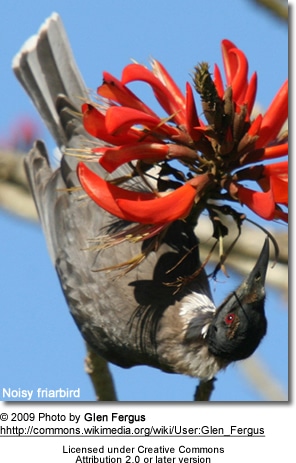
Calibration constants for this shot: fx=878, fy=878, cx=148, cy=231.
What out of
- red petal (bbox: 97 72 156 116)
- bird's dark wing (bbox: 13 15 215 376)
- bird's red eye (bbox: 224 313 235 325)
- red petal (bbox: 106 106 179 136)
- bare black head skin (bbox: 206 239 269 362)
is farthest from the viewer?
bird's dark wing (bbox: 13 15 215 376)

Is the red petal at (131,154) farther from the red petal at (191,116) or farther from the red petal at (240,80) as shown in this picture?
the red petal at (240,80)

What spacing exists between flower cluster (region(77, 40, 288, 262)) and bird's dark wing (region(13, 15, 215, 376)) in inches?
42.9

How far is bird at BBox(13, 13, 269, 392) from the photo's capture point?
204 inches

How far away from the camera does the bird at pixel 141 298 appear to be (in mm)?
5184

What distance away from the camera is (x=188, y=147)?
3.99 meters

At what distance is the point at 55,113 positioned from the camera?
6457mm

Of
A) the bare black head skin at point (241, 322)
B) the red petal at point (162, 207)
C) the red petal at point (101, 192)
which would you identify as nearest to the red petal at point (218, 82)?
the red petal at point (162, 207)

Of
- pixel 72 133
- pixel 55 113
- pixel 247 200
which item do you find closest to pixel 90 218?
pixel 72 133

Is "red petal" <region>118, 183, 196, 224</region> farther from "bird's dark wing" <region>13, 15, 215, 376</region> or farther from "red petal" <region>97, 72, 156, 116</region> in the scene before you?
"bird's dark wing" <region>13, 15, 215, 376</region>

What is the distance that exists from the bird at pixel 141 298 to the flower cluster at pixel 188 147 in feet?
3.19

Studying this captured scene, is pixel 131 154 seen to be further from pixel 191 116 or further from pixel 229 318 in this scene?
pixel 229 318

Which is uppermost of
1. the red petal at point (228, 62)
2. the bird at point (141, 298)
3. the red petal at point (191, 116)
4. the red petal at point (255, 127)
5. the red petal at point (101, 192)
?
the red petal at point (228, 62)

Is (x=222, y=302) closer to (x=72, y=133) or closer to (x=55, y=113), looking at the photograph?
(x=72, y=133)

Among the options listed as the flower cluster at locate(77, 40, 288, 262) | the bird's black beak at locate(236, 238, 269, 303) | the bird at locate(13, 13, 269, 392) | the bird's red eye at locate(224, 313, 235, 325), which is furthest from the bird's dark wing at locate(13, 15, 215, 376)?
the flower cluster at locate(77, 40, 288, 262)
